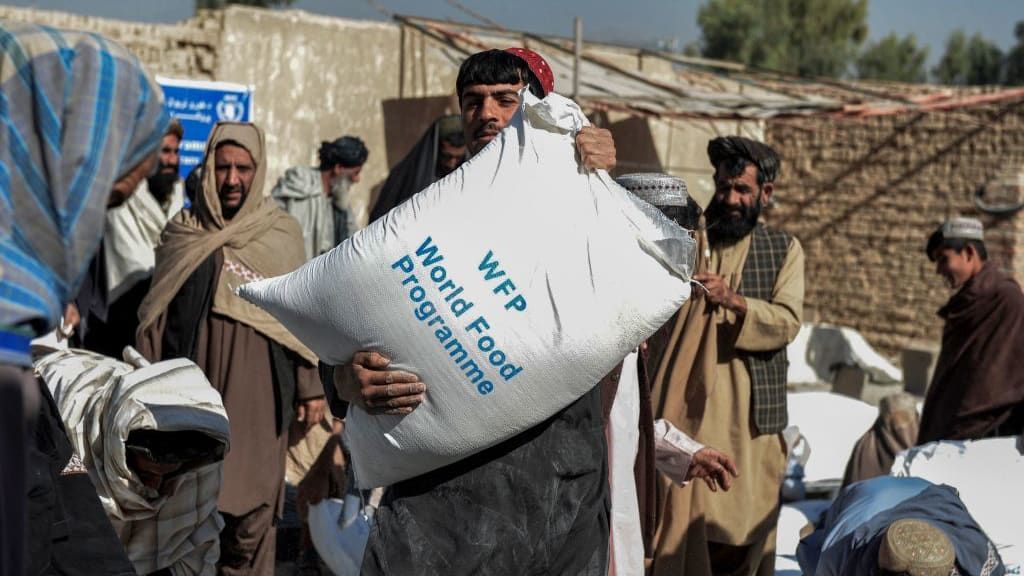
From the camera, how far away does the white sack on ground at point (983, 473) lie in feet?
15.0

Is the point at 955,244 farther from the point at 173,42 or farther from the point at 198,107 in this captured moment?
the point at 173,42

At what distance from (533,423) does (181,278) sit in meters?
2.46

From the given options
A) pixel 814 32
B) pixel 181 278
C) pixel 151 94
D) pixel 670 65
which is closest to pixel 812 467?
pixel 181 278

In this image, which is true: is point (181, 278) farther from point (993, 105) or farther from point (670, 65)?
point (993, 105)

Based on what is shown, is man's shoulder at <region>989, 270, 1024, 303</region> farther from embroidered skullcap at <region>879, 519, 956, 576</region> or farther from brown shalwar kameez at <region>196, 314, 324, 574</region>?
brown shalwar kameez at <region>196, 314, 324, 574</region>

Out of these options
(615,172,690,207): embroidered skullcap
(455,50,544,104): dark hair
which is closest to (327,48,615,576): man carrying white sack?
(455,50,544,104): dark hair

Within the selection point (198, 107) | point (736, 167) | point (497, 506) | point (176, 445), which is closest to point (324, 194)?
point (198, 107)

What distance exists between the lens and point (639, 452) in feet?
11.1

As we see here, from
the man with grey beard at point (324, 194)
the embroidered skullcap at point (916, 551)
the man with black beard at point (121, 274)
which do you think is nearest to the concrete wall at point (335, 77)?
the man with grey beard at point (324, 194)

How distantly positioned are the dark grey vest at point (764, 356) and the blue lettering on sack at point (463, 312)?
84.9 inches

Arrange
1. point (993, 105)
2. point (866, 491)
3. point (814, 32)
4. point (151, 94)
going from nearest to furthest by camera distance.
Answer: point (151, 94) < point (866, 491) < point (993, 105) < point (814, 32)

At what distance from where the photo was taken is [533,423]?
2473 millimetres

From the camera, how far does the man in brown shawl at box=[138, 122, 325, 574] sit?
180 inches

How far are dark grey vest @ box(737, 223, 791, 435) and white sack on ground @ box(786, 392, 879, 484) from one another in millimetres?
2432
